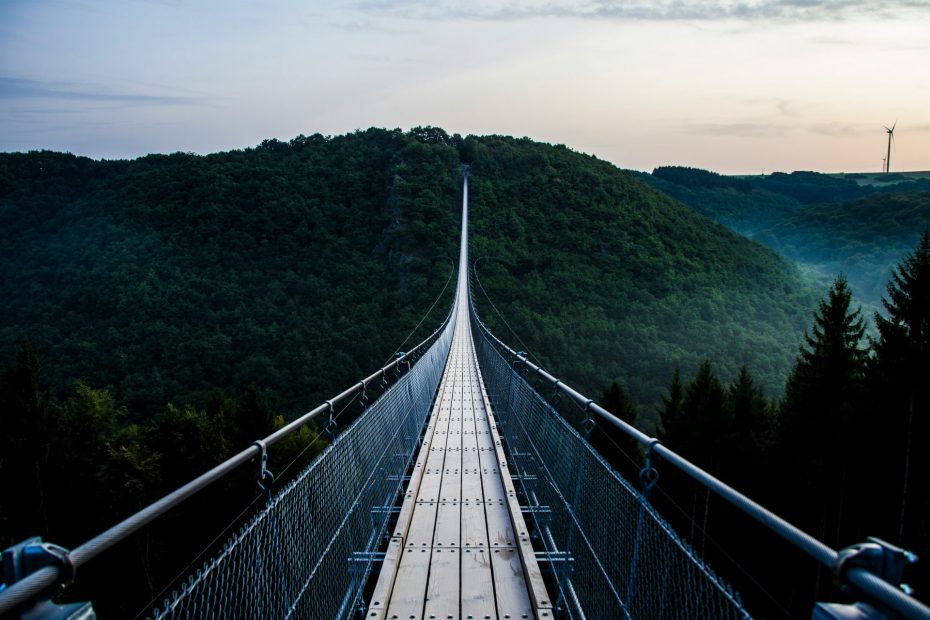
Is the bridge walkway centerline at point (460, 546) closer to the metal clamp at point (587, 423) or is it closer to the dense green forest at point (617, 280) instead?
the metal clamp at point (587, 423)

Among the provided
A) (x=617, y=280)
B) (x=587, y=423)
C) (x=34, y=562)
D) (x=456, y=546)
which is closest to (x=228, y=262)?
(x=617, y=280)

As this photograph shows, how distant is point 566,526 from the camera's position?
11.8 ft

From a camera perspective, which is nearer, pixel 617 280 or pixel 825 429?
pixel 825 429

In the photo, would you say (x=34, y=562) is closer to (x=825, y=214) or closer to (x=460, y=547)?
(x=460, y=547)

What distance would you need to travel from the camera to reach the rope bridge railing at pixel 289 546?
3.55 ft

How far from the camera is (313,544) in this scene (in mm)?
2758

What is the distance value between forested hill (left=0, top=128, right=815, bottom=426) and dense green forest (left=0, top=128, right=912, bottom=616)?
20 centimetres

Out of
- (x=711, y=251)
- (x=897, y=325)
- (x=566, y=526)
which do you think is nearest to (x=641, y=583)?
(x=566, y=526)

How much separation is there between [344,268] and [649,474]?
153 feet

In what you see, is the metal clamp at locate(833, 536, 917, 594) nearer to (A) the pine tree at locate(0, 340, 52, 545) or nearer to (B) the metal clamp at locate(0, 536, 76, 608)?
(B) the metal clamp at locate(0, 536, 76, 608)

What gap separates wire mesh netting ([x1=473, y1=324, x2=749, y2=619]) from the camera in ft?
6.27

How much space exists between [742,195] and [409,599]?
120 meters

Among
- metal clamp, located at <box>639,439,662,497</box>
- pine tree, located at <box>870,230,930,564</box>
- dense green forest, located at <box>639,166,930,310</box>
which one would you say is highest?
dense green forest, located at <box>639,166,930,310</box>

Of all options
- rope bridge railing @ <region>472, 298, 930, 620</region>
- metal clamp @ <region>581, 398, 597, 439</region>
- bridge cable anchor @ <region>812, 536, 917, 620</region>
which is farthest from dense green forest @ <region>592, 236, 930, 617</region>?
bridge cable anchor @ <region>812, 536, 917, 620</region>
